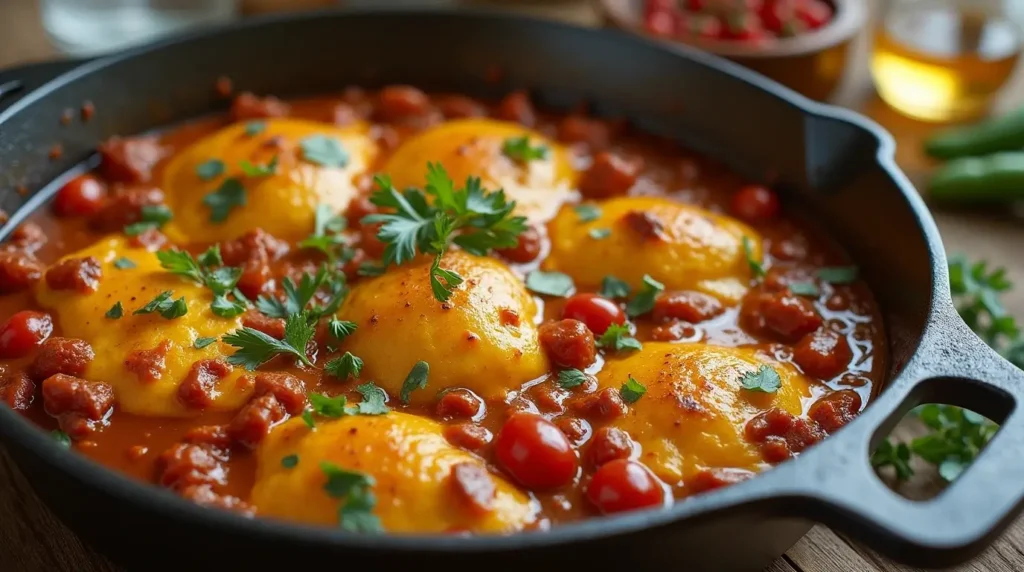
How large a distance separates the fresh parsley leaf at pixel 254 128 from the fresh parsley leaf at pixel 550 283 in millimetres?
1601

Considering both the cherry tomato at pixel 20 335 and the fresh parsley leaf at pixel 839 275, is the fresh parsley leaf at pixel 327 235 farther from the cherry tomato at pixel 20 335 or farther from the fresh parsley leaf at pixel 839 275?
the fresh parsley leaf at pixel 839 275

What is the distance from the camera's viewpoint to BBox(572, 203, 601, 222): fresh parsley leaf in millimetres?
4812

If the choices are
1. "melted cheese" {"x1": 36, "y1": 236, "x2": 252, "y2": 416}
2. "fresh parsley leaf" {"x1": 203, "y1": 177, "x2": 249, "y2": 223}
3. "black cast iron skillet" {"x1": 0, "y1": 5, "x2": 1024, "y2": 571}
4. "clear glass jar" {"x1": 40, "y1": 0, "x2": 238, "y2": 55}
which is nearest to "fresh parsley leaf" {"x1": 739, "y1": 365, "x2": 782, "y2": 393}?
"black cast iron skillet" {"x1": 0, "y1": 5, "x2": 1024, "y2": 571}

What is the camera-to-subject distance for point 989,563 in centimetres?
394

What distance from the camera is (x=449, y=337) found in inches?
154

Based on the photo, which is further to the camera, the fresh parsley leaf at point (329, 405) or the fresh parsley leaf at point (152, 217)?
the fresh parsley leaf at point (152, 217)

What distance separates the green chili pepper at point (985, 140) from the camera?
6148mm

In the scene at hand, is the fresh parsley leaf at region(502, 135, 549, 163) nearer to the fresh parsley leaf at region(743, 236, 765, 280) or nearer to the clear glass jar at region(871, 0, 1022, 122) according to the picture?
the fresh parsley leaf at region(743, 236, 765, 280)

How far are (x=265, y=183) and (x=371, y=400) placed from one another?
5.09ft

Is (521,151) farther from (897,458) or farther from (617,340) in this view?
(897,458)

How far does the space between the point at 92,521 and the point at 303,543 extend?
0.93m

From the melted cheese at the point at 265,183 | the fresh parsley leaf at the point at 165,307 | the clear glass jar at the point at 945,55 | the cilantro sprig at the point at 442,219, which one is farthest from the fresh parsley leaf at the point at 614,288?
the clear glass jar at the point at 945,55

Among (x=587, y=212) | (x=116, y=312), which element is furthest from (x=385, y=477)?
(x=587, y=212)

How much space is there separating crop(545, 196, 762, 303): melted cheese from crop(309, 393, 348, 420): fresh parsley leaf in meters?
1.38
